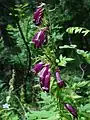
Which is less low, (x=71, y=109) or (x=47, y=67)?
(x=47, y=67)

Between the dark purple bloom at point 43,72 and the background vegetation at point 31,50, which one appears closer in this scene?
the dark purple bloom at point 43,72

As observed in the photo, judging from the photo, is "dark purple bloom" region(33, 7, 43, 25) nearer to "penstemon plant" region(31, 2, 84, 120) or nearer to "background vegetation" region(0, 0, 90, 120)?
"penstemon plant" region(31, 2, 84, 120)

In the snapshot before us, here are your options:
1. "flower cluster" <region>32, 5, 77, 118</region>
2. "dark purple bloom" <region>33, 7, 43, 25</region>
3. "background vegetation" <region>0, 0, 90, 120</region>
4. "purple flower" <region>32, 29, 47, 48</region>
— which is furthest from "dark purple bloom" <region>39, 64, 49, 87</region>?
"background vegetation" <region>0, 0, 90, 120</region>

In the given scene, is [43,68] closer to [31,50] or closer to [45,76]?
[45,76]

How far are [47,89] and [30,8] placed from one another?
501 cm

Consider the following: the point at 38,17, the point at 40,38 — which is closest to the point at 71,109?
the point at 40,38

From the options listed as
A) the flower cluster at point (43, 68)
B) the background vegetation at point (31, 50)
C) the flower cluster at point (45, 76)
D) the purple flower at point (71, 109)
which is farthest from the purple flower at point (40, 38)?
the background vegetation at point (31, 50)

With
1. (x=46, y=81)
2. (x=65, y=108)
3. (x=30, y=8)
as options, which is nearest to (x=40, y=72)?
(x=46, y=81)

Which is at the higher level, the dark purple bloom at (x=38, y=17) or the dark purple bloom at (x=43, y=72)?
the dark purple bloom at (x=38, y=17)

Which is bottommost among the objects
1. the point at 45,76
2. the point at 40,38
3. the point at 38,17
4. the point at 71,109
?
the point at 71,109

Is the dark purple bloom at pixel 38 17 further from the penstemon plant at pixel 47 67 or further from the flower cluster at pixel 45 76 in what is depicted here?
the flower cluster at pixel 45 76

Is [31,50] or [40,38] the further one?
[31,50]

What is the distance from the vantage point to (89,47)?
674 centimetres

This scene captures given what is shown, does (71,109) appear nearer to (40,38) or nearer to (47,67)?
(47,67)
